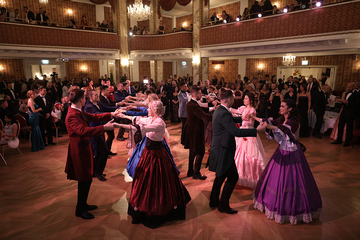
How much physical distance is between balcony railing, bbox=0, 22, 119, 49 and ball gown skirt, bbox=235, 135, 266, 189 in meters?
11.2

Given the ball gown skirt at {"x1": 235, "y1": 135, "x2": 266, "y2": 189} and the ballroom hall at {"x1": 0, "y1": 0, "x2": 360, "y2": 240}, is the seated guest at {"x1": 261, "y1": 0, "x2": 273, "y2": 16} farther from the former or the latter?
the ball gown skirt at {"x1": 235, "y1": 135, "x2": 266, "y2": 189}

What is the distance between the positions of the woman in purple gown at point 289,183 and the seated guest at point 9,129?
17.3 ft

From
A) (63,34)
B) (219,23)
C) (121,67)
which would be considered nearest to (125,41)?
(121,67)

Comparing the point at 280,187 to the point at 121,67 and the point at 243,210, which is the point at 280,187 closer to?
the point at 243,210

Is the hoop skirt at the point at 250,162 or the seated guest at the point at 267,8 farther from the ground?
the seated guest at the point at 267,8

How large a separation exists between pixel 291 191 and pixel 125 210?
2.21m

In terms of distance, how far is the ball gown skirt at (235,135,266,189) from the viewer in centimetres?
374

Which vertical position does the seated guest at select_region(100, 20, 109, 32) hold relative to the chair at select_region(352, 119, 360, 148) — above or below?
above

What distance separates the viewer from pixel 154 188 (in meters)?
2.82

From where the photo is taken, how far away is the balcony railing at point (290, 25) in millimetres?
7792

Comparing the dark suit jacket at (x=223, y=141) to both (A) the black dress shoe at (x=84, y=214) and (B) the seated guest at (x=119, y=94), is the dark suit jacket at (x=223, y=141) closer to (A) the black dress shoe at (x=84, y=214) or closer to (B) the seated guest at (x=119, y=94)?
(A) the black dress shoe at (x=84, y=214)

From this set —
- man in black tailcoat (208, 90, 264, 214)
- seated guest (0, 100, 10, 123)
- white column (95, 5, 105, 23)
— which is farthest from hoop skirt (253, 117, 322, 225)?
white column (95, 5, 105, 23)

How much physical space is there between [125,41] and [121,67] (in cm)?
157

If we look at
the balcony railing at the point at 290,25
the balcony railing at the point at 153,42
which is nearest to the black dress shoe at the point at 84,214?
the balcony railing at the point at 290,25
